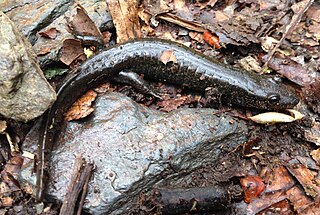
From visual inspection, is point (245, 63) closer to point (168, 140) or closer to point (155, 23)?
point (155, 23)

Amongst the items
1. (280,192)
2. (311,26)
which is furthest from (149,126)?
(311,26)

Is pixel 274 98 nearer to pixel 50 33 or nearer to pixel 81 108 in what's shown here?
pixel 81 108

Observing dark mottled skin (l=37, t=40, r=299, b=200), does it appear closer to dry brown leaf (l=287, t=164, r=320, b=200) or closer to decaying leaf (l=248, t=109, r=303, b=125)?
decaying leaf (l=248, t=109, r=303, b=125)

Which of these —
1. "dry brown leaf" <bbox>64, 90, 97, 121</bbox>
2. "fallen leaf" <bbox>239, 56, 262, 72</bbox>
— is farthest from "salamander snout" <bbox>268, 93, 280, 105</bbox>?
"dry brown leaf" <bbox>64, 90, 97, 121</bbox>

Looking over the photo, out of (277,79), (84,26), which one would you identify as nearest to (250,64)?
(277,79)

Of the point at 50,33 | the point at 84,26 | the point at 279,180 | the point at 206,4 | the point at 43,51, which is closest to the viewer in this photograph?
the point at 279,180
